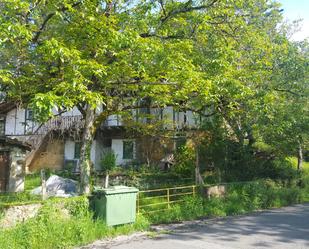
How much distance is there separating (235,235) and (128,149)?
64.6 feet

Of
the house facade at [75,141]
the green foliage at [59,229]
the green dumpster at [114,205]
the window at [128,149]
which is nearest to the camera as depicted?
the green foliage at [59,229]

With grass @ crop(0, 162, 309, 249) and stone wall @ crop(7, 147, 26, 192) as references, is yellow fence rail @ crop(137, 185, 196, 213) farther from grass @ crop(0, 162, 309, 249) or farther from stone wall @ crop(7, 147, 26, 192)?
stone wall @ crop(7, 147, 26, 192)

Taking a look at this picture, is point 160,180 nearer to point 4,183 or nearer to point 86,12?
point 4,183

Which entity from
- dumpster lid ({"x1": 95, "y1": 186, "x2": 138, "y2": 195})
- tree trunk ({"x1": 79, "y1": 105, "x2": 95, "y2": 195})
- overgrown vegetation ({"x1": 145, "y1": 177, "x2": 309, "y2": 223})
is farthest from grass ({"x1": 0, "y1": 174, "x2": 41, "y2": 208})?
overgrown vegetation ({"x1": 145, "y1": 177, "x2": 309, "y2": 223})

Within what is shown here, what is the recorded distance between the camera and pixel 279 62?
20.0 m

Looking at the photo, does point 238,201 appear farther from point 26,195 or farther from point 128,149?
point 128,149

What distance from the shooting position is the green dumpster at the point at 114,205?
10641 mm

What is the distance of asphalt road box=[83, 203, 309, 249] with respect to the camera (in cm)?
964

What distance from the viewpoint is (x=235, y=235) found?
10.8 m

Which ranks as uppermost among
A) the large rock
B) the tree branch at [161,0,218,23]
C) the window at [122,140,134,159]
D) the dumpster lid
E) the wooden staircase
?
the tree branch at [161,0,218,23]

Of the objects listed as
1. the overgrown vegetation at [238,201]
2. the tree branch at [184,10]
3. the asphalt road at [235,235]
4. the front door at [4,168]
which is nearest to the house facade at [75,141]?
the front door at [4,168]

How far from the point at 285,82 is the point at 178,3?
9.05 metres

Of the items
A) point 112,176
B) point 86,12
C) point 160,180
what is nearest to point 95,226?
point 86,12

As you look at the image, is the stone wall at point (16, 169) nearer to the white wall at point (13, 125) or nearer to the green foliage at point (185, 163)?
the green foliage at point (185, 163)
